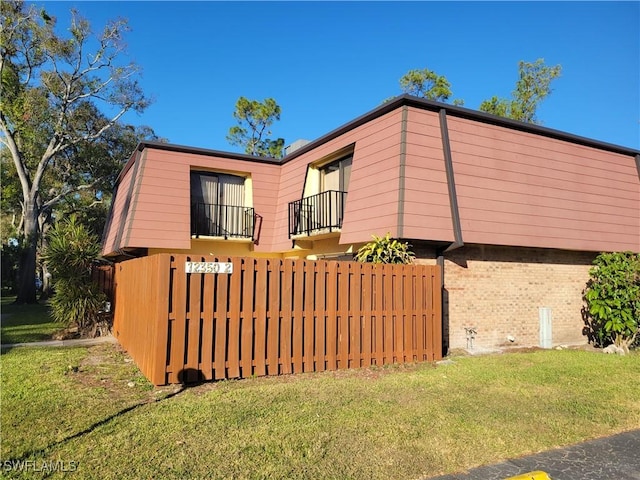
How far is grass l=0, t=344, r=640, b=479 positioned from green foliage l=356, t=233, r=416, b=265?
2.11 meters

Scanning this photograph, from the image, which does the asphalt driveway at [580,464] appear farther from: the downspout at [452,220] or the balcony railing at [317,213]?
the balcony railing at [317,213]

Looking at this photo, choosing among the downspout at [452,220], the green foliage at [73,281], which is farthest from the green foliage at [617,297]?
the green foliage at [73,281]

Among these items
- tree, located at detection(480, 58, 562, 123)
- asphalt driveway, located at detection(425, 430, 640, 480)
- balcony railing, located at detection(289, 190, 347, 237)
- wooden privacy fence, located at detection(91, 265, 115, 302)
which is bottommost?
asphalt driveway, located at detection(425, 430, 640, 480)

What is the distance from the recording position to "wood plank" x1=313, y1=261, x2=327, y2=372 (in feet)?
23.9

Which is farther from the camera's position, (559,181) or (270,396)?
(559,181)

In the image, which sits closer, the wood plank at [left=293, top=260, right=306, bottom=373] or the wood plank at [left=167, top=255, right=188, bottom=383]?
the wood plank at [left=167, top=255, right=188, bottom=383]

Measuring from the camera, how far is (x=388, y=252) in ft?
28.8

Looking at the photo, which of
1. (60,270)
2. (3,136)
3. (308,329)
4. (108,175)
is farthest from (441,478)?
(108,175)

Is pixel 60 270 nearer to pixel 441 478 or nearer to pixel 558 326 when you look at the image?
pixel 441 478

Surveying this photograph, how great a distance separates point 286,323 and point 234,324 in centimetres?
84

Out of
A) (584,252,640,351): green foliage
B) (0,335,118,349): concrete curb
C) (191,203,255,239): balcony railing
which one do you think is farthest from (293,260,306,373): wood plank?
(584,252,640,351): green foliage

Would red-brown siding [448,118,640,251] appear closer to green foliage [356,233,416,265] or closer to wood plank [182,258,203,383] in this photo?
green foliage [356,233,416,265]

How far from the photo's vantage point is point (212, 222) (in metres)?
14.4

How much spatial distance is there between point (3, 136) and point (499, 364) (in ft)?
84.6
